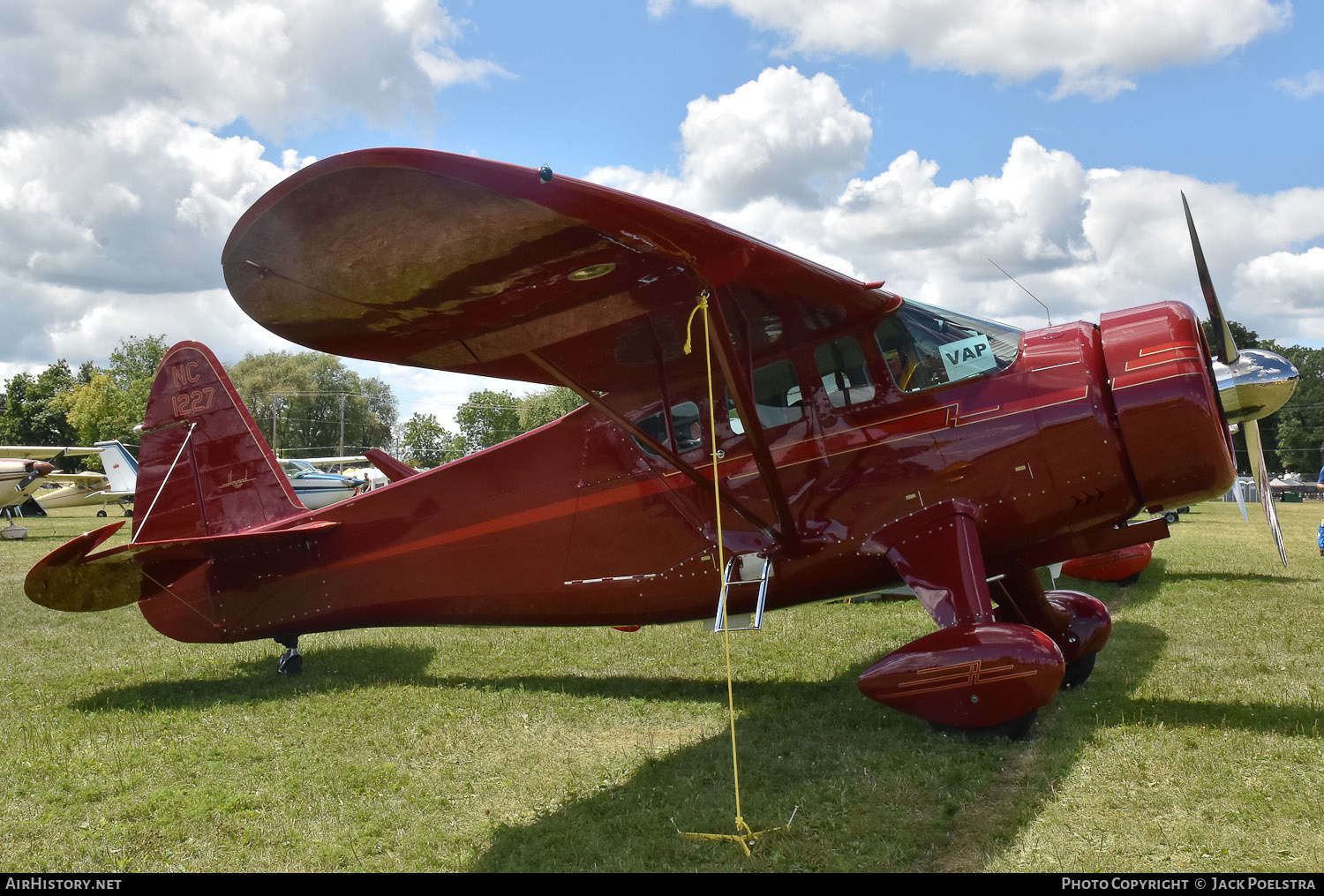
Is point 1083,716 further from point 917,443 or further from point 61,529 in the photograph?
point 61,529

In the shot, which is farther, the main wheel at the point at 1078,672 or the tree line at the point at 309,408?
the tree line at the point at 309,408

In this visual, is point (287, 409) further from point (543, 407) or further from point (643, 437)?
point (643, 437)

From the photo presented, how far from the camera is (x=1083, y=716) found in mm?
5586

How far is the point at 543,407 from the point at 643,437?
8079 cm

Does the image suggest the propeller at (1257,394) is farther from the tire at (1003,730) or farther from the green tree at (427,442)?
the green tree at (427,442)

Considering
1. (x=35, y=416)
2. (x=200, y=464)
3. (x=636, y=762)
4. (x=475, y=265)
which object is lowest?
(x=636, y=762)

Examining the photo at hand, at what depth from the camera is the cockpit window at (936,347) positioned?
217 inches

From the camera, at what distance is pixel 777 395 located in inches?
230

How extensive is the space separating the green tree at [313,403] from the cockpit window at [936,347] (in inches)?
3102

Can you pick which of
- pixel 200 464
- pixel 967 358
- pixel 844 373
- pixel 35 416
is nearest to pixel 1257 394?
pixel 967 358

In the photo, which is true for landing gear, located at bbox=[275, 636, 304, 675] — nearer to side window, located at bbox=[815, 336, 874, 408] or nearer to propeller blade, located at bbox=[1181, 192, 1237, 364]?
side window, located at bbox=[815, 336, 874, 408]

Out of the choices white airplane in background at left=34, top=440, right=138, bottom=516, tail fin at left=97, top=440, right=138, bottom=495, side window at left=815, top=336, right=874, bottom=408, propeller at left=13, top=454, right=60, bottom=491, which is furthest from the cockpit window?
tail fin at left=97, top=440, right=138, bottom=495

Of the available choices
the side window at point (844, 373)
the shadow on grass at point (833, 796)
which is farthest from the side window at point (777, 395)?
the shadow on grass at point (833, 796)

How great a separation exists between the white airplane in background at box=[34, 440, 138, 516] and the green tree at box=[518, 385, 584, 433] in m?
43.2
